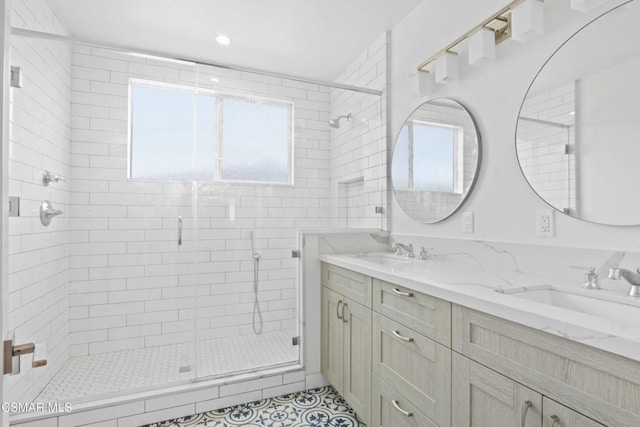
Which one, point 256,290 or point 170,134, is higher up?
point 170,134

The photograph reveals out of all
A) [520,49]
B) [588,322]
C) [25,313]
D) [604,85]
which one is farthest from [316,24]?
[25,313]

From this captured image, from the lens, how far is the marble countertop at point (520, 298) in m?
0.77

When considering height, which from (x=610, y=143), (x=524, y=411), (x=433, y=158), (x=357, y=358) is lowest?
(x=357, y=358)

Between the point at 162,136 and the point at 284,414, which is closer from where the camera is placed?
the point at 284,414

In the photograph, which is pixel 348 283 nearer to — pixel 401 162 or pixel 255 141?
pixel 401 162

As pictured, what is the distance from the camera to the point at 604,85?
126cm

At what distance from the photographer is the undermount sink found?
1077 millimetres

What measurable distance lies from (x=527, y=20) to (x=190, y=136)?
2.11 meters

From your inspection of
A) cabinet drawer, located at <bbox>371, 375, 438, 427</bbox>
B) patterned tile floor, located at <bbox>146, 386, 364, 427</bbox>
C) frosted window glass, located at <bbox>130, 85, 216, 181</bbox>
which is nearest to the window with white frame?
cabinet drawer, located at <bbox>371, 375, 438, 427</bbox>

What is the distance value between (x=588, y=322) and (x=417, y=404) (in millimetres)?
814

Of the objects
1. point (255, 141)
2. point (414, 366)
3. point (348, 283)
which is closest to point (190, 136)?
point (255, 141)

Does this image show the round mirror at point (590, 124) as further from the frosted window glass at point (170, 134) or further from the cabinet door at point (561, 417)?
the frosted window glass at point (170, 134)

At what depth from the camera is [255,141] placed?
8.23 ft

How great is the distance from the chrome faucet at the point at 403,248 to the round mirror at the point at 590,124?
2.99 ft
